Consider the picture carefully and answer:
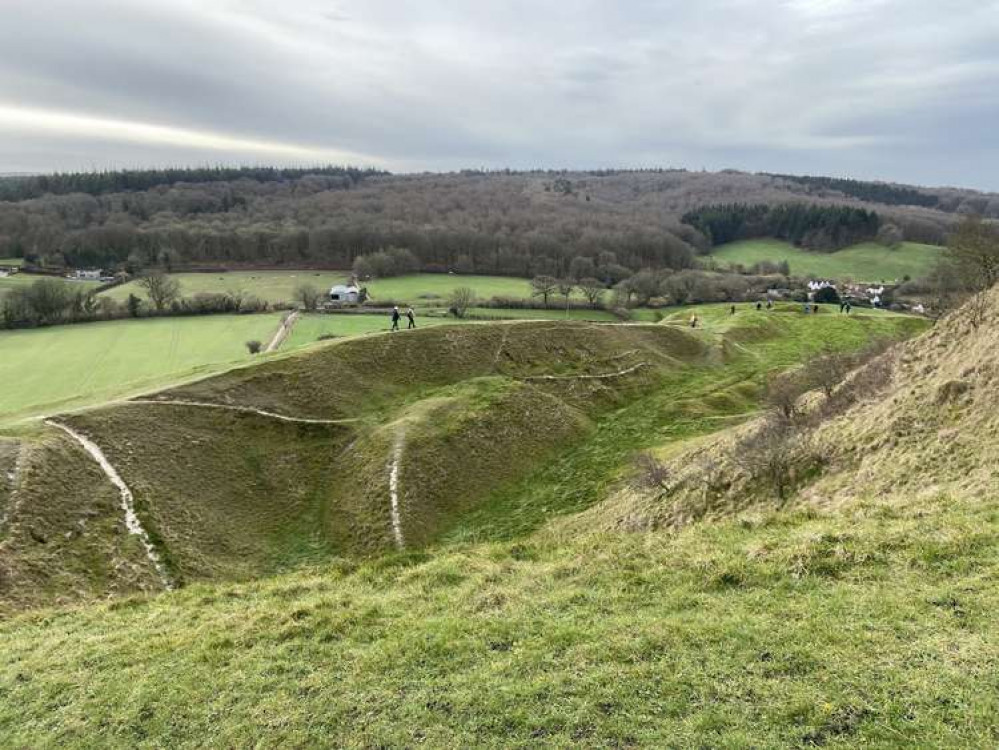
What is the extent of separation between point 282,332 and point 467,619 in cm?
7415

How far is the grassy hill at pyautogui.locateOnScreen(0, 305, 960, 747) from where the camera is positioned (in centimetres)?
870

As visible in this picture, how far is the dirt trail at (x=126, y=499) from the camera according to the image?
23.6m

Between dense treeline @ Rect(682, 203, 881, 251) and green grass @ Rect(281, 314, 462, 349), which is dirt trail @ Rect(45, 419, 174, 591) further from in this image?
dense treeline @ Rect(682, 203, 881, 251)

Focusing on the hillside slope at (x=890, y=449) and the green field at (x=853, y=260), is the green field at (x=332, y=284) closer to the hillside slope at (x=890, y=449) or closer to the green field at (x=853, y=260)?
the green field at (x=853, y=260)

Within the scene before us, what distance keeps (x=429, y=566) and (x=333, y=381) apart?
88.6 feet

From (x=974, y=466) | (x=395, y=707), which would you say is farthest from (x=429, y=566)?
(x=974, y=466)

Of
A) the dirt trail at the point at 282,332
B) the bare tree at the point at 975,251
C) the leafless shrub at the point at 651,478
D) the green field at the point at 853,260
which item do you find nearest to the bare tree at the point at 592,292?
the dirt trail at the point at 282,332

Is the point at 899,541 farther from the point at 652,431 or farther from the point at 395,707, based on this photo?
the point at 652,431

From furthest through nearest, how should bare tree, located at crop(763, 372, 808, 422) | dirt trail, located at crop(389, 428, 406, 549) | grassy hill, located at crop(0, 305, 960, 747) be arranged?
dirt trail, located at crop(389, 428, 406, 549), bare tree, located at crop(763, 372, 808, 422), grassy hill, located at crop(0, 305, 960, 747)

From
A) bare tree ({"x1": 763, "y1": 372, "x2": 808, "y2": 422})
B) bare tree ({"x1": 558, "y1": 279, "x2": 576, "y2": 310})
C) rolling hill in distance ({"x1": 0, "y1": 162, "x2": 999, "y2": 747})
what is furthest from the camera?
bare tree ({"x1": 558, "y1": 279, "x2": 576, "y2": 310})

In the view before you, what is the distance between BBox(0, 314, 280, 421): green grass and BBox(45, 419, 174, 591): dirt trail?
73.1ft

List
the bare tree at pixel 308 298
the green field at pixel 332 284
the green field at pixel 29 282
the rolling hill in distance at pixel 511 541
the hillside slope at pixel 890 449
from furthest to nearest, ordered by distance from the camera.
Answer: the green field at pixel 332 284 < the green field at pixel 29 282 < the bare tree at pixel 308 298 < the hillside slope at pixel 890 449 < the rolling hill in distance at pixel 511 541

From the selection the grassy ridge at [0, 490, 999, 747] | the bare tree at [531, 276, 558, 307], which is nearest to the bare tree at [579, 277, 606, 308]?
the bare tree at [531, 276, 558, 307]

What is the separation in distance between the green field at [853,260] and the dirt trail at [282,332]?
358 ft
